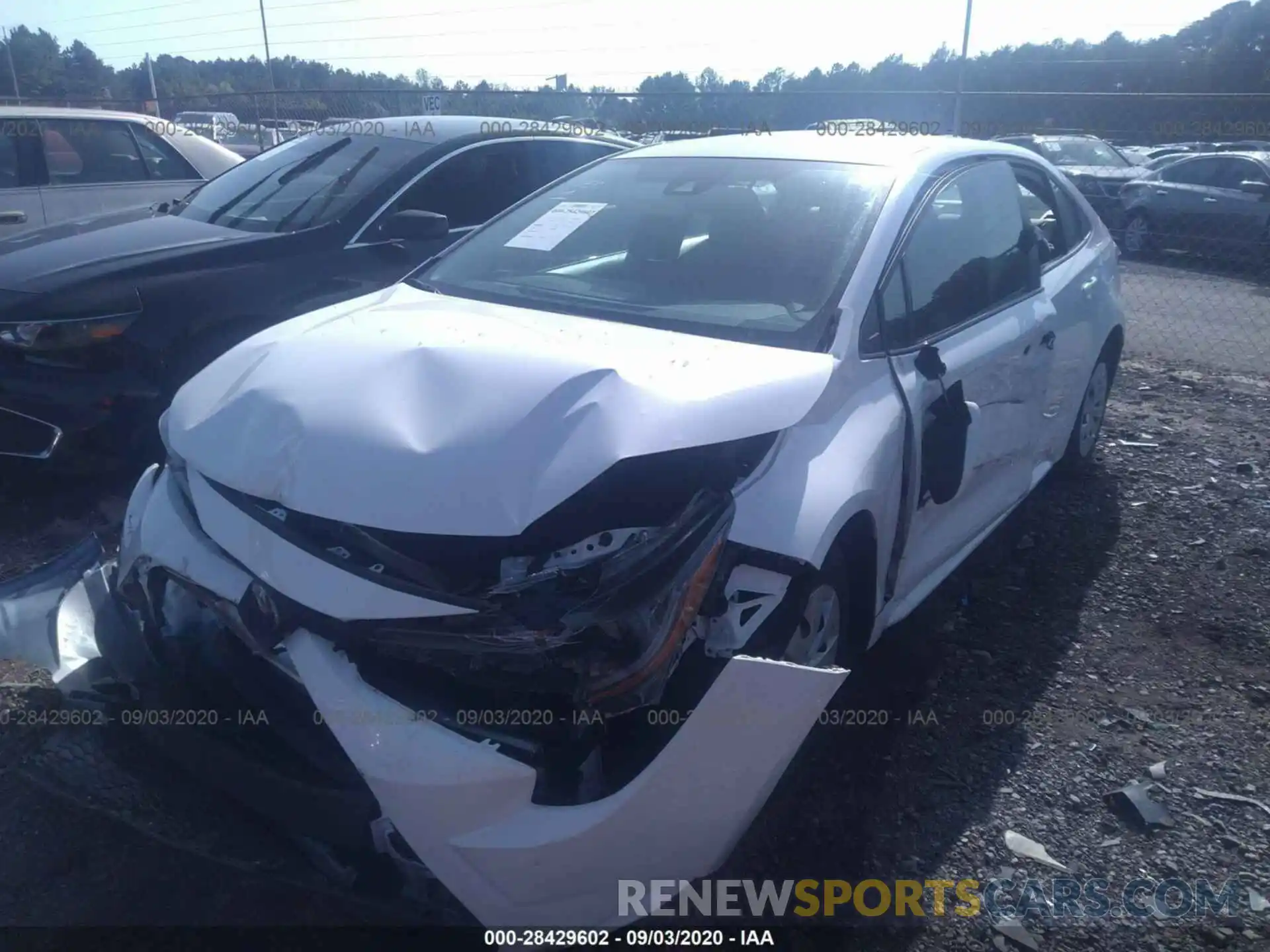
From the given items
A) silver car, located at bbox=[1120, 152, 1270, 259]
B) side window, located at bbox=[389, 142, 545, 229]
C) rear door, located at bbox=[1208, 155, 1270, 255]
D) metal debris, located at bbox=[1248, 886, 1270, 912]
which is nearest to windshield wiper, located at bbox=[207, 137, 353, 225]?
side window, located at bbox=[389, 142, 545, 229]

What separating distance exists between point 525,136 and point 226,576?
416 centimetres

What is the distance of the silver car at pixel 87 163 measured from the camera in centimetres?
705

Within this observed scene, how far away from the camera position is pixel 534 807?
1976mm

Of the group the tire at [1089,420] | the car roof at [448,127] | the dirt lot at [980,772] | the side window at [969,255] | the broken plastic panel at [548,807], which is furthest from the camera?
the car roof at [448,127]

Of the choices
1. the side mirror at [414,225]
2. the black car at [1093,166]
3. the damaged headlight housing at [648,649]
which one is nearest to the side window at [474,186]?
the side mirror at [414,225]

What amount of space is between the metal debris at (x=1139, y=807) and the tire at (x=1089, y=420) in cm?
225

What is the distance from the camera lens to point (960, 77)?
1002 cm

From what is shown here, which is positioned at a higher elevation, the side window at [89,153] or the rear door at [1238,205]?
the side window at [89,153]

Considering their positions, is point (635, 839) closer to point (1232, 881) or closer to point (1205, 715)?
point (1232, 881)

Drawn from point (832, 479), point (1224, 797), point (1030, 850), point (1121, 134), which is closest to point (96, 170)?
point (832, 479)

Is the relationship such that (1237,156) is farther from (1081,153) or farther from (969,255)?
(969,255)

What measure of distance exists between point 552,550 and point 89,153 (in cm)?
681

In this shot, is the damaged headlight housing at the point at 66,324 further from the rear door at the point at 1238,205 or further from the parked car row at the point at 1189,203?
the rear door at the point at 1238,205

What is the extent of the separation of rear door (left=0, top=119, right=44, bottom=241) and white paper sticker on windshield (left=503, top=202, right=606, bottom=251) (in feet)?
16.5
